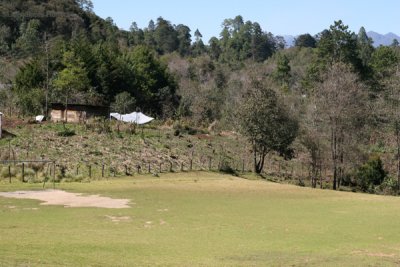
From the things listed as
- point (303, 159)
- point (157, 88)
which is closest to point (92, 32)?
point (157, 88)

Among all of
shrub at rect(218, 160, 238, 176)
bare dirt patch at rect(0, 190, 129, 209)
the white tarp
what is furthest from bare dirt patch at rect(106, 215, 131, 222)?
the white tarp

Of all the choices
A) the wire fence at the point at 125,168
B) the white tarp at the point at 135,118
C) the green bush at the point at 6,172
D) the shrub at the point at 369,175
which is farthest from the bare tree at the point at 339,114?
the green bush at the point at 6,172

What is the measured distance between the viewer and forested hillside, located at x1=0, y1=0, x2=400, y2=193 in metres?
47.7

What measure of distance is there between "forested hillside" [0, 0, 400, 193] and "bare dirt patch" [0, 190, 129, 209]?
73.1 ft

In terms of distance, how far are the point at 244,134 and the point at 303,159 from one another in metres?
5.74

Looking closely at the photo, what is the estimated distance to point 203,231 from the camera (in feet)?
62.0

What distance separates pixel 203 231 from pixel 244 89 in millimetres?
33596

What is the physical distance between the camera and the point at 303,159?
161 feet

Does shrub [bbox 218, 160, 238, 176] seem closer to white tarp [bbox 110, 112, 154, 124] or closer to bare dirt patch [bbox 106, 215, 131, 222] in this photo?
white tarp [bbox 110, 112, 154, 124]

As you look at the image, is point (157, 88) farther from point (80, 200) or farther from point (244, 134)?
point (80, 200)

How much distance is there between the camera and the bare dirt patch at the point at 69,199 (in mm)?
25078

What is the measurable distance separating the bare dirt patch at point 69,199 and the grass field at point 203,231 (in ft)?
2.98

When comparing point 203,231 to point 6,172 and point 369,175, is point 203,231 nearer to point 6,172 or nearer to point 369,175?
point 6,172

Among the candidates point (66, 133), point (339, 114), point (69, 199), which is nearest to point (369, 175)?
point (339, 114)
